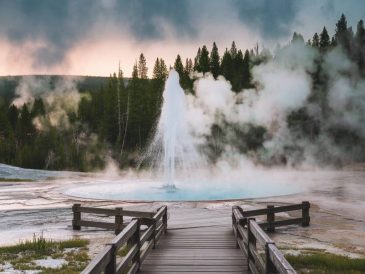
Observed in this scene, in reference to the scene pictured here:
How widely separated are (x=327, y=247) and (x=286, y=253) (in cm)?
160

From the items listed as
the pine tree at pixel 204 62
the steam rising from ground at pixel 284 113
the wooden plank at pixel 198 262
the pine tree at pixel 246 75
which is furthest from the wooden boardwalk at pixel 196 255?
the pine tree at pixel 204 62

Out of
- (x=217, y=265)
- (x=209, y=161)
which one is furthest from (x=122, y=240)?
(x=209, y=161)

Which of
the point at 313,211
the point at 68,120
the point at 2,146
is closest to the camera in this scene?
the point at 313,211

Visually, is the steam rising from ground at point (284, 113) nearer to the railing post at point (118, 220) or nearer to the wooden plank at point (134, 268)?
the railing post at point (118, 220)

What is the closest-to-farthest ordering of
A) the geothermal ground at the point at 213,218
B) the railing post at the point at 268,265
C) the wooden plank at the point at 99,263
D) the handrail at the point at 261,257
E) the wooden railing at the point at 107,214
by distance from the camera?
the wooden plank at the point at 99,263
the handrail at the point at 261,257
the railing post at the point at 268,265
the geothermal ground at the point at 213,218
the wooden railing at the point at 107,214

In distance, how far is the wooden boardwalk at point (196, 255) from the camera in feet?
25.1

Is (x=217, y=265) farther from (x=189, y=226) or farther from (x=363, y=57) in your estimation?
(x=363, y=57)

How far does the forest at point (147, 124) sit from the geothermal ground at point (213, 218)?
30.3 metres

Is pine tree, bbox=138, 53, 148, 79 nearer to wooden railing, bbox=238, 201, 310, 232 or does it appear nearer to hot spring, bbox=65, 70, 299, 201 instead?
hot spring, bbox=65, 70, 299, 201

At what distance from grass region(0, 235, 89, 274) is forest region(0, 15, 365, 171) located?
4162 cm

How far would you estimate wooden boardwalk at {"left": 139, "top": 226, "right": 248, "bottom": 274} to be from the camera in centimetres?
765

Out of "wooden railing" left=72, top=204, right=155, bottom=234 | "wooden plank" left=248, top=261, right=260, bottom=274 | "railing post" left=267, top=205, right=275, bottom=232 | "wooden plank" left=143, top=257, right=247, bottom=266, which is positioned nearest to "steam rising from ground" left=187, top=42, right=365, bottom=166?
"wooden railing" left=72, top=204, right=155, bottom=234

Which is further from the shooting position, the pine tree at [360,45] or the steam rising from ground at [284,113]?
the pine tree at [360,45]

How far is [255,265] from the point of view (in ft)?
23.8
